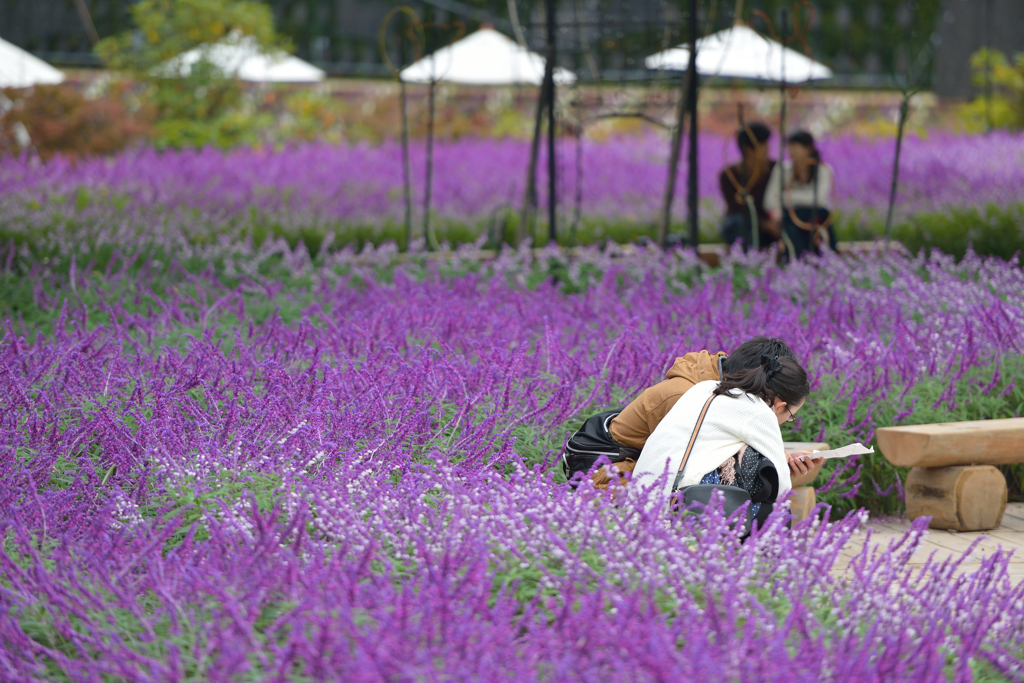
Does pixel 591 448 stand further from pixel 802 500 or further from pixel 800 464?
pixel 802 500

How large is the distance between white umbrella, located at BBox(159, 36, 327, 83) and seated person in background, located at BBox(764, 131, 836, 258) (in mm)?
8523

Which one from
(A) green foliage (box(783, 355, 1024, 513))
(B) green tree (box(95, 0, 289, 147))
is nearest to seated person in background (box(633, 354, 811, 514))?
(A) green foliage (box(783, 355, 1024, 513))

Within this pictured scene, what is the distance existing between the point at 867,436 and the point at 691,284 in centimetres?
220

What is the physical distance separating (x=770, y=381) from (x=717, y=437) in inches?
9.0

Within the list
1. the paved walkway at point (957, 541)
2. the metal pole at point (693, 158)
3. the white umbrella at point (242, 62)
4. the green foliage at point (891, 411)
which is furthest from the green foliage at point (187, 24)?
the paved walkway at point (957, 541)

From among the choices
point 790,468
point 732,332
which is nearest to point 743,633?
point 790,468

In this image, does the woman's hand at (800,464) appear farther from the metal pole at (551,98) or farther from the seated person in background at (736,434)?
the metal pole at (551,98)

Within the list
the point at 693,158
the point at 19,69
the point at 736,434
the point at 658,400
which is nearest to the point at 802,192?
the point at 693,158

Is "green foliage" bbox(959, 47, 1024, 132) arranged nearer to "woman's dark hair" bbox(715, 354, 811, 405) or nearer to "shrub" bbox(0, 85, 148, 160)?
"shrub" bbox(0, 85, 148, 160)

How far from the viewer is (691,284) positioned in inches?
225

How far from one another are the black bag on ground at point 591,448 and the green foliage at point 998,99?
11.6m

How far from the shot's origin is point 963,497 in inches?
134

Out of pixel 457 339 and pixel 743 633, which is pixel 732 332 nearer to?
pixel 457 339

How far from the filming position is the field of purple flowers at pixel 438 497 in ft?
5.96
